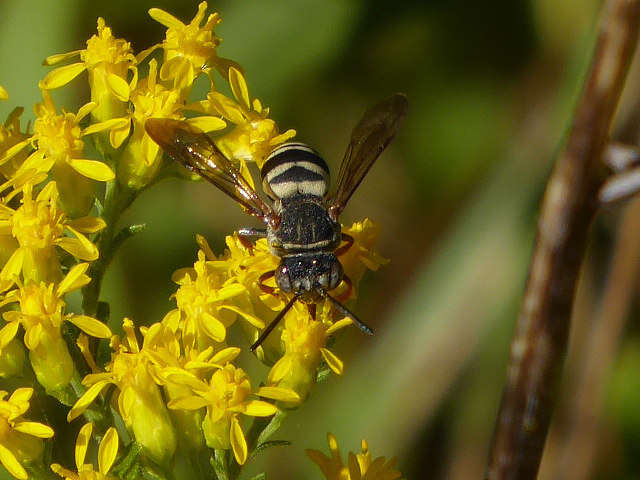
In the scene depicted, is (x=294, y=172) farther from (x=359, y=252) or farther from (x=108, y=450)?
(x=108, y=450)

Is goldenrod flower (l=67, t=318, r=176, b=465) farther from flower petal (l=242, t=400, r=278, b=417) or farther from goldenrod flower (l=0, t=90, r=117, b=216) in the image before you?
goldenrod flower (l=0, t=90, r=117, b=216)

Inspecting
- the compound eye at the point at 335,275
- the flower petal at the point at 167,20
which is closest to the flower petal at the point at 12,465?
the compound eye at the point at 335,275

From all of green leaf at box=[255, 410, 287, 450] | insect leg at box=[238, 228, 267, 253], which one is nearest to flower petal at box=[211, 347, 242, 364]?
green leaf at box=[255, 410, 287, 450]

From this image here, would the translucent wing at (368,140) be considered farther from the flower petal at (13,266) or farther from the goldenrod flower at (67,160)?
the flower petal at (13,266)

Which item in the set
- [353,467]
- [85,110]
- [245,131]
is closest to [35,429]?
[353,467]

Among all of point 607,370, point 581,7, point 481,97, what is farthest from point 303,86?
point 607,370

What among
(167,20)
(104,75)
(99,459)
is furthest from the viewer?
(167,20)
